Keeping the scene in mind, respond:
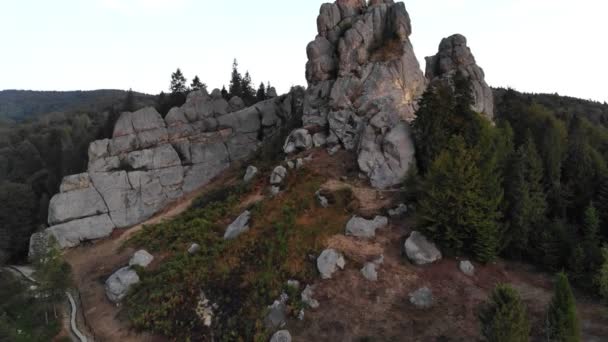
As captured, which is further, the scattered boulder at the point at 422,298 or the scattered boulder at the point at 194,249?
the scattered boulder at the point at 194,249

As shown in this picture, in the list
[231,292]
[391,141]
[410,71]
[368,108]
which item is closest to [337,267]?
[231,292]

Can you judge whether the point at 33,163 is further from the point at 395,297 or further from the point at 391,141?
the point at 395,297

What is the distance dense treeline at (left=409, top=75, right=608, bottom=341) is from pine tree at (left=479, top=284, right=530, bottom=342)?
390 inches

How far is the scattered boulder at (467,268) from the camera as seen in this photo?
2722cm

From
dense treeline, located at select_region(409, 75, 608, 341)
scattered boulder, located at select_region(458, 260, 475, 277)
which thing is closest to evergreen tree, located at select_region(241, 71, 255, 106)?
dense treeline, located at select_region(409, 75, 608, 341)

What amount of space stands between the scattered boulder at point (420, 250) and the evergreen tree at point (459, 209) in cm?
65

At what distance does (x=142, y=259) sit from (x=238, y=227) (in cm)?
934

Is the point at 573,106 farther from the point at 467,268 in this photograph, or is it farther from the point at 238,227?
the point at 238,227

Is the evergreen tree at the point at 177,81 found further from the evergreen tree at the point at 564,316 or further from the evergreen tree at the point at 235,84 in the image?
the evergreen tree at the point at 564,316

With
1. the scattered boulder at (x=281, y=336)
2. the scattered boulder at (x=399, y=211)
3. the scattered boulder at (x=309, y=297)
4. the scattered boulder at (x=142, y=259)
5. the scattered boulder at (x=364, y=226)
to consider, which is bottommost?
the scattered boulder at (x=142, y=259)

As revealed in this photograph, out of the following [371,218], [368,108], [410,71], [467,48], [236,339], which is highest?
[467,48]

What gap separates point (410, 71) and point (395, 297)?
2744cm

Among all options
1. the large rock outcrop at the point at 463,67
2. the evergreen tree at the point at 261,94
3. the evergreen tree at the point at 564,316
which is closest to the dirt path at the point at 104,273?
the evergreen tree at the point at 564,316

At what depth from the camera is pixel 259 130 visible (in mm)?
59500
